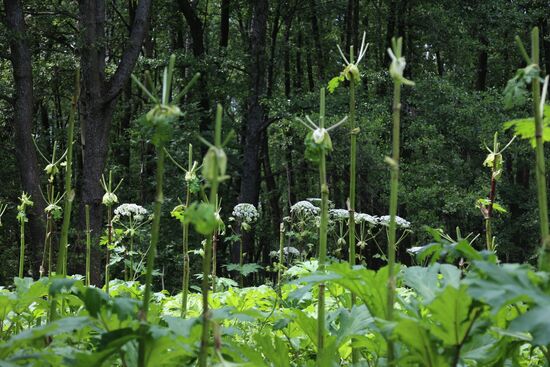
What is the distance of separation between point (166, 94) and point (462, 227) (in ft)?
58.1

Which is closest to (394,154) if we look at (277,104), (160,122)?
(160,122)

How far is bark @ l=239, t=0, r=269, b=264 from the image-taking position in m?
17.0

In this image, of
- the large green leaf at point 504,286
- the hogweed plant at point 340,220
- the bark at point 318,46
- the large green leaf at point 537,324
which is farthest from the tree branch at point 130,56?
the large green leaf at point 537,324

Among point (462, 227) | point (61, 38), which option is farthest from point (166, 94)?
point (462, 227)

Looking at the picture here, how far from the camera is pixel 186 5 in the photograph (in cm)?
1970

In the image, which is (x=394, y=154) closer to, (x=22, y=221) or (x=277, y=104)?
(x=22, y=221)

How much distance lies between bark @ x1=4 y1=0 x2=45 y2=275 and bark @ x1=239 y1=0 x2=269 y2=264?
655cm

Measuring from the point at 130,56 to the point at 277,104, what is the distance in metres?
4.76

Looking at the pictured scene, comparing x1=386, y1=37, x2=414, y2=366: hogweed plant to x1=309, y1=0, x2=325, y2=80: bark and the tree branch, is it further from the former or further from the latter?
x1=309, y1=0, x2=325, y2=80: bark

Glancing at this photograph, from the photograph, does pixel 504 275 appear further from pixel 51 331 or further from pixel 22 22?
pixel 22 22

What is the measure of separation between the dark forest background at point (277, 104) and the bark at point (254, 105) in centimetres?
4

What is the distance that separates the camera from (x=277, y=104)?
1559 centimetres

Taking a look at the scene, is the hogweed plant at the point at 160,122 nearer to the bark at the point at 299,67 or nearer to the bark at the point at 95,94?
the bark at the point at 95,94

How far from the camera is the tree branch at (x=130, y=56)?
11359 mm
